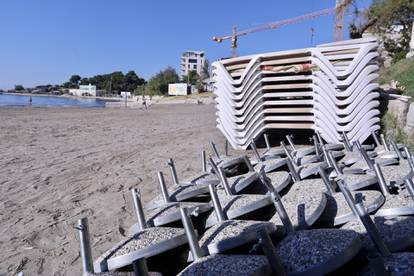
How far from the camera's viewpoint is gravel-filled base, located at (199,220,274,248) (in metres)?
2.10

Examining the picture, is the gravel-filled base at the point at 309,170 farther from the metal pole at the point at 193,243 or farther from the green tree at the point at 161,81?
the green tree at the point at 161,81

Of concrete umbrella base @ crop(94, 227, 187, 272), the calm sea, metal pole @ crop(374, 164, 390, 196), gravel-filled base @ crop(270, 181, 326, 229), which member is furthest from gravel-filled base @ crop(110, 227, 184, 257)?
the calm sea

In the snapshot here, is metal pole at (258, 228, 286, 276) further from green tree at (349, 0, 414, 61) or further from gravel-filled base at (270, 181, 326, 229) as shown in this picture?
green tree at (349, 0, 414, 61)

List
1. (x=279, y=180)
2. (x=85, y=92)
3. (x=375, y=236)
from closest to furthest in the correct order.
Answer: (x=375, y=236), (x=279, y=180), (x=85, y=92)

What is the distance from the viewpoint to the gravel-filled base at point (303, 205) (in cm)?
243

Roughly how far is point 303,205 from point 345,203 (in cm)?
32

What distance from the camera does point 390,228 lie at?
2127 millimetres

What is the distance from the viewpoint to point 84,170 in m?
5.68

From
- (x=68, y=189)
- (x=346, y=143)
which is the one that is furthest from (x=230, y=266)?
(x=346, y=143)

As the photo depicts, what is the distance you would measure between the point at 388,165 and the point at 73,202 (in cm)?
364

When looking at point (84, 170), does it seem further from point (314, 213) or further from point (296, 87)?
point (314, 213)

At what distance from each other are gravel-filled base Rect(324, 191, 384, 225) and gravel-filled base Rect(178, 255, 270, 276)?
0.97 meters

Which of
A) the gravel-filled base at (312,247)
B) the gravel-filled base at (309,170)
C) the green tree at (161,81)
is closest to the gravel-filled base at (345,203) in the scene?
the gravel-filled base at (312,247)

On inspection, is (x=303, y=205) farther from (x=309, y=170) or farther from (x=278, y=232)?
(x=309, y=170)
